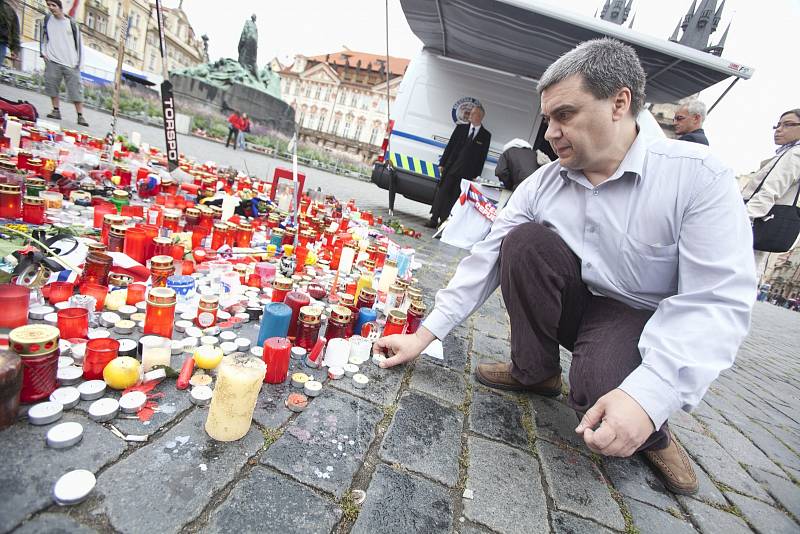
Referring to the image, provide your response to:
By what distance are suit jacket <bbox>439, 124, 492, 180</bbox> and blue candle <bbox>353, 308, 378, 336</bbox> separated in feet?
15.0

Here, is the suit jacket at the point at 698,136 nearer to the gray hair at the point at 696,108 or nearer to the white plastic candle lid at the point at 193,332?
the gray hair at the point at 696,108

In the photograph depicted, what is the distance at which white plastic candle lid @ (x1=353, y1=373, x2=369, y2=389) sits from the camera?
Answer: 1723 millimetres

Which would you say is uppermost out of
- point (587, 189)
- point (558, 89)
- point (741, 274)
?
point (558, 89)

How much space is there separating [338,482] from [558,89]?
1.65 metres

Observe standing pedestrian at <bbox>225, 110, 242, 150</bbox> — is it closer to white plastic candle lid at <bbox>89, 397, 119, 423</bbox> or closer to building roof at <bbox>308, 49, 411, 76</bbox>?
white plastic candle lid at <bbox>89, 397, 119, 423</bbox>

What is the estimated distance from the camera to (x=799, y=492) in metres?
1.89

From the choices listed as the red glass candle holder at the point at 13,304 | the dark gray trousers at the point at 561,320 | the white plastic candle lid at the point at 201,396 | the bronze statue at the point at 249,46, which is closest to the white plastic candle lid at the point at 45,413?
the white plastic candle lid at the point at 201,396

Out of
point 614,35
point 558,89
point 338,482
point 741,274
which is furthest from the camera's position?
point 614,35

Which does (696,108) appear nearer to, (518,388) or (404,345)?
(518,388)

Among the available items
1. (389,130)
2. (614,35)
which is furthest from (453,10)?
(389,130)

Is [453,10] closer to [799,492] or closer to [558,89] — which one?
[558,89]

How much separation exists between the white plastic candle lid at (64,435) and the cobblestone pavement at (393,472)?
23 mm

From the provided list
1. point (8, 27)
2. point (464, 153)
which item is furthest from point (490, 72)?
point (8, 27)

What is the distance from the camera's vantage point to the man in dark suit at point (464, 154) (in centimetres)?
607
